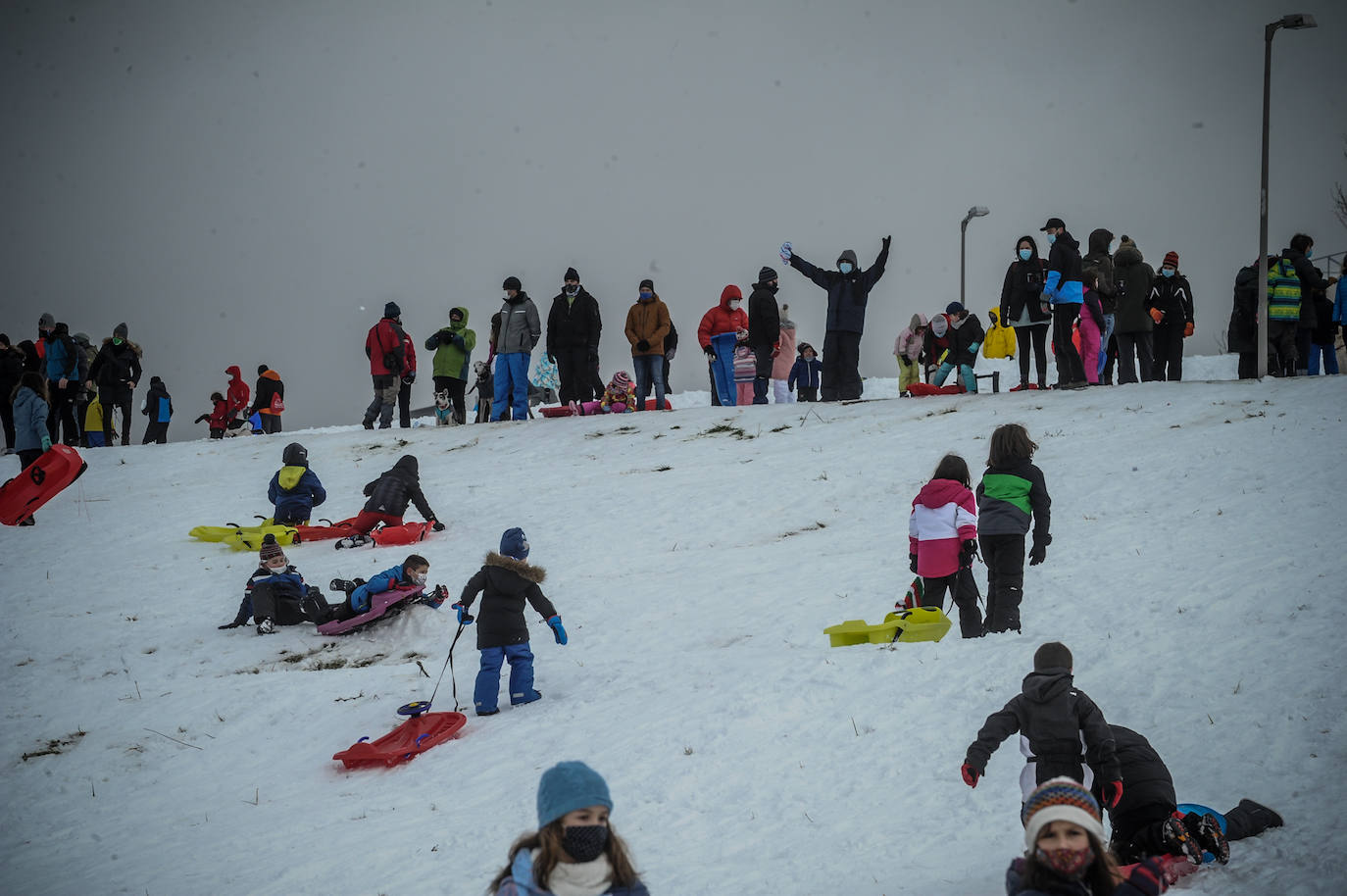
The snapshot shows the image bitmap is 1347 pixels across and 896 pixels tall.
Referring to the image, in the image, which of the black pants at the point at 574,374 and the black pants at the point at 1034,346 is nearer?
the black pants at the point at 1034,346

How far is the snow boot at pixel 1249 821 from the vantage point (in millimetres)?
5121

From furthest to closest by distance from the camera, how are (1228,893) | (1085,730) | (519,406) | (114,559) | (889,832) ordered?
(519,406) < (114,559) < (889,832) < (1085,730) < (1228,893)

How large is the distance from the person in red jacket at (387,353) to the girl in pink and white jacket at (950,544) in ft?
40.5

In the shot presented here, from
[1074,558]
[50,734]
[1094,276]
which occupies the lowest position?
[50,734]

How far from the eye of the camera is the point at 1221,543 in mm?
9312

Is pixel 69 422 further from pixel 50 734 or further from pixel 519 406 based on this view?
pixel 50 734

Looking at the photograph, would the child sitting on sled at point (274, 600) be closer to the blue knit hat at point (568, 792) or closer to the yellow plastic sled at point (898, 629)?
the yellow plastic sled at point (898, 629)

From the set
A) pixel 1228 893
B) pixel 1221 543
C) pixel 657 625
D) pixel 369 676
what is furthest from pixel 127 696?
pixel 1221 543

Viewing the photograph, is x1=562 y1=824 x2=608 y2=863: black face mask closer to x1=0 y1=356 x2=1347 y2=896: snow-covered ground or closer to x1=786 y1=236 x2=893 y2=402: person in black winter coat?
x1=0 y1=356 x2=1347 y2=896: snow-covered ground

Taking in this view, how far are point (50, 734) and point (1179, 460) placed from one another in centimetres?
1119

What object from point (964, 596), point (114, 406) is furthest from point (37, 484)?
point (964, 596)

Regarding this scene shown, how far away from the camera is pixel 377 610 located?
998 centimetres

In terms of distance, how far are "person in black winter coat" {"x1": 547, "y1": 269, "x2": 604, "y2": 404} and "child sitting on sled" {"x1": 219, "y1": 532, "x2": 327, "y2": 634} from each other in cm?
838

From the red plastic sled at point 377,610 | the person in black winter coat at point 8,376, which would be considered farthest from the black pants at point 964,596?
the person in black winter coat at point 8,376
